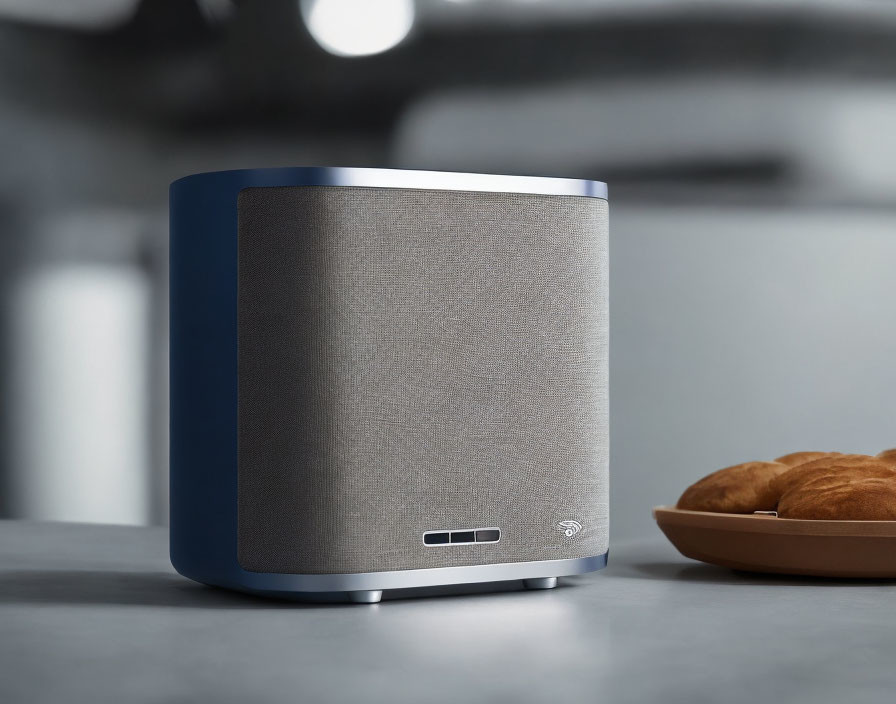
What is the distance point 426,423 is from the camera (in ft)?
2.89

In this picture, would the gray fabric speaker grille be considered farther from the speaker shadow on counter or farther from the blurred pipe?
the blurred pipe

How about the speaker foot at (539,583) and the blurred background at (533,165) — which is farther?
the blurred background at (533,165)

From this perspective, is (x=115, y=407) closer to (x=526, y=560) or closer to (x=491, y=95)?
(x=491, y=95)

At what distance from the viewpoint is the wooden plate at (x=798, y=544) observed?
94 cm

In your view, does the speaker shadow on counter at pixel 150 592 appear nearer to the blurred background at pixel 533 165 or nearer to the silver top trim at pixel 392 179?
the silver top trim at pixel 392 179

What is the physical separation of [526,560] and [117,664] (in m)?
0.36

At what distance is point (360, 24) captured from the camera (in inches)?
97.8

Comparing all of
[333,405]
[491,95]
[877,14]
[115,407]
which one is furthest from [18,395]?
[877,14]

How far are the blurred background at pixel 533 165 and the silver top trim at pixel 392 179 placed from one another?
159 cm

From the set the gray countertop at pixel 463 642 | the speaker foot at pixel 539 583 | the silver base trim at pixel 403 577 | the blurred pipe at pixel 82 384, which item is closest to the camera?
the gray countertop at pixel 463 642

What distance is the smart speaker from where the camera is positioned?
0.86m

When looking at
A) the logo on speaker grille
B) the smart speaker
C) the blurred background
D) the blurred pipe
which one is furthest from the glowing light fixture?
the logo on speaker grille

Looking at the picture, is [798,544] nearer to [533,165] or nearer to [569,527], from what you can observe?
[569,527]

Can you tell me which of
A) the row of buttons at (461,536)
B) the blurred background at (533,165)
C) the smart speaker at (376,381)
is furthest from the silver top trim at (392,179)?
the blurred background at (533,165)
